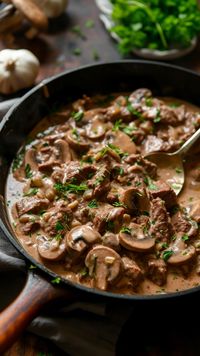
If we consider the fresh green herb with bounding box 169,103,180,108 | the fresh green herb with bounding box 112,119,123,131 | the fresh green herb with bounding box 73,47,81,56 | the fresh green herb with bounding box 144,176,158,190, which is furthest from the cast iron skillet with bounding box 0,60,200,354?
the fresh green herb with bounding box 144,176,158,190

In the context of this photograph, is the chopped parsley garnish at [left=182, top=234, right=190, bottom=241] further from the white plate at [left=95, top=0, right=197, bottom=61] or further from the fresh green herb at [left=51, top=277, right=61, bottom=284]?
the white plate at [left=95, top=0, right=197, bottom=61]

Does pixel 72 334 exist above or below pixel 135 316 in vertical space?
above

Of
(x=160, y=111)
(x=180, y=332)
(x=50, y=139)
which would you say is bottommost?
(x=180, y=332)

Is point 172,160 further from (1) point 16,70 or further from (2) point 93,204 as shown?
(1) point 16,70

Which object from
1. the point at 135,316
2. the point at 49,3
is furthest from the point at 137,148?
the point at 49,3

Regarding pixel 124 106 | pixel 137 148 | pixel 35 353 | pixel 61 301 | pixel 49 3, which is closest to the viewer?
pixel 61 301

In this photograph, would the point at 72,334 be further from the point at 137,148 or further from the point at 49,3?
the point at 49,3

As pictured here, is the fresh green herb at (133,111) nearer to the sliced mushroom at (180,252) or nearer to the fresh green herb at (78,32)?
the sliced mushroom at (180,252)
